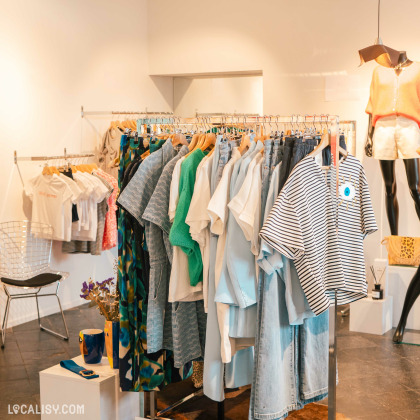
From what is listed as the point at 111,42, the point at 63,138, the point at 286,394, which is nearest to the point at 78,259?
the point at 63,138

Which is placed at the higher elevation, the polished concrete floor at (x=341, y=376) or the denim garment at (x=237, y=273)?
the denim garment at (x=237, y=273)

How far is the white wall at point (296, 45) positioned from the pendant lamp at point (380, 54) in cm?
78

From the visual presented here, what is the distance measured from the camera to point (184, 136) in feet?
10.2

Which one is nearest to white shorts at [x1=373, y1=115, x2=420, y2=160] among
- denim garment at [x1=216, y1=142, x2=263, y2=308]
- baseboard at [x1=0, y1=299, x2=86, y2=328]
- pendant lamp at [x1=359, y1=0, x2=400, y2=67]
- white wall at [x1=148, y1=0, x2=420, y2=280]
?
pendant lamp at [x1=359, y1=0, x2=400, y2=67]

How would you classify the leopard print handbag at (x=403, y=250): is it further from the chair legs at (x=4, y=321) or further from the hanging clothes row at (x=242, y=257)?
the chair legs at (x=4, y=321)

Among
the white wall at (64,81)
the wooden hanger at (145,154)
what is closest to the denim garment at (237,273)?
the wooden hanger at (145,154)

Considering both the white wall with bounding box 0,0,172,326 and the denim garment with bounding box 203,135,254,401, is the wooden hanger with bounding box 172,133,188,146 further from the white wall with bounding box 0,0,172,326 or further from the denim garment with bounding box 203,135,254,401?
the white wall with bounding box 0,0,172,326

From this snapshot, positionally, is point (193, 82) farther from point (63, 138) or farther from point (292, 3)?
point (63, 138)

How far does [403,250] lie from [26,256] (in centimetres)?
327

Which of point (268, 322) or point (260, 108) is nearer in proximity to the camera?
point (268, 322)

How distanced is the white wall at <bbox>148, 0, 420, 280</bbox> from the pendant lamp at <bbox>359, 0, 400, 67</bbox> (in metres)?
0.78

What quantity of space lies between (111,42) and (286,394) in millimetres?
4898

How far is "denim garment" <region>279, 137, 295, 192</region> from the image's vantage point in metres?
2.68

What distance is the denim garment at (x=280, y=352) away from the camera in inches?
104
